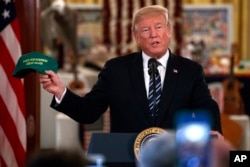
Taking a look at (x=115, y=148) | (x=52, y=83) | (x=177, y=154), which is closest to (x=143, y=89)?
(x=52, y=83)

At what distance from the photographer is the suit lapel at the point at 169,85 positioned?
8.13ft

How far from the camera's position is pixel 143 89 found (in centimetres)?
254

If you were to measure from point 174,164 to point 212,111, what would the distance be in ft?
4.91

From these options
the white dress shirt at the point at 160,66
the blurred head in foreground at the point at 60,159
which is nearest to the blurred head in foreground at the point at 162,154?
the blurred head in foreground at the point at 60,159

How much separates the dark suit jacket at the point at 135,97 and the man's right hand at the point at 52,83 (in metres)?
0.05

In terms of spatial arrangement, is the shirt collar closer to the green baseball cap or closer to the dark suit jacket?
the dark suit jacket

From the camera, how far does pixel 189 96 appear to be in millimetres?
2555

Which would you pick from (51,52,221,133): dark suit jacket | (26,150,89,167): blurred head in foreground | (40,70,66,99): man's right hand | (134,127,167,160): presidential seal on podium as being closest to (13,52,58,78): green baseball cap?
(40,70,66,99): man's right hand

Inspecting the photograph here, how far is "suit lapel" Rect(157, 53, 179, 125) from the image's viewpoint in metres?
2.48

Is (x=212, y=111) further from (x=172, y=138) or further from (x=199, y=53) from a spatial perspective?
(x=199, y=53)

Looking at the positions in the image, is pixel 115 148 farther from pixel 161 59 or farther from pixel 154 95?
pixel 161 59

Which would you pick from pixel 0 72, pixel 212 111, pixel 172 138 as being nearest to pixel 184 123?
pixel 172 138

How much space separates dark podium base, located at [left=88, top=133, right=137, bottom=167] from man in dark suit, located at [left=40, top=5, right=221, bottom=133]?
416 mm

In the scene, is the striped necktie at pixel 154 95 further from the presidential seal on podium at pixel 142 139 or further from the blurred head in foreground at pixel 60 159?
the blurred head in foreground at pixel 60 159
